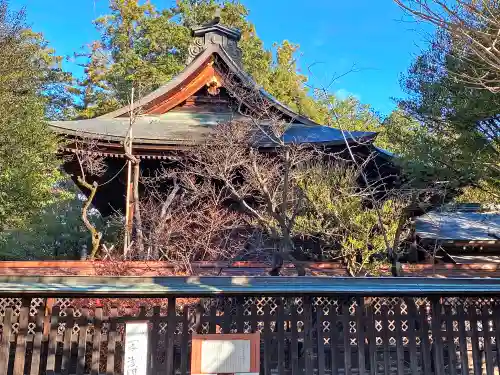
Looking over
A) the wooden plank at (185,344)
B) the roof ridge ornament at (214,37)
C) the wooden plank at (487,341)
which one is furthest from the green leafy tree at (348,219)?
the roof ridge ornament at (214,37)

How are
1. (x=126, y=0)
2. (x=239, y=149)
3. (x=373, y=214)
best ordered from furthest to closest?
(x=126, y=0) < (x=239, y=149) < (x=373, y=214)

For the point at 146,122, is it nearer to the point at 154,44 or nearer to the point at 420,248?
the point at 420,248

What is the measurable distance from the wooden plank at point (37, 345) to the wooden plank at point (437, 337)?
410cm

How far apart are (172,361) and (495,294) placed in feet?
10.9

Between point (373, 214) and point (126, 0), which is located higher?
point (126, 0)

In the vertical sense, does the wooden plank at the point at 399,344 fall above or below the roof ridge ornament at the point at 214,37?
below

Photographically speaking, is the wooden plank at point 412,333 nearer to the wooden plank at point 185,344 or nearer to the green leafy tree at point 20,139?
the wooden plank at point 185,344

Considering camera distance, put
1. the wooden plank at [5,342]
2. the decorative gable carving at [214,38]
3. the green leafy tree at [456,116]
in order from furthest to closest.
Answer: the decorative gable carving at [214,38]
the green leafy tree at [456,116]
the wooden plank at [5,342]

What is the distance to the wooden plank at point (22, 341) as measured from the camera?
4.01 metres

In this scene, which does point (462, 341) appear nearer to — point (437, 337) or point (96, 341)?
point (437, 337)

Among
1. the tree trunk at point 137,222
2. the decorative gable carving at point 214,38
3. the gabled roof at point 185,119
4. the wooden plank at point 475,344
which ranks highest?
the decorative gable carving at point 214,38

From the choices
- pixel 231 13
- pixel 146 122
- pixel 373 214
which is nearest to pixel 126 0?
pixel 231 13

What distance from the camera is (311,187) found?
294 inches

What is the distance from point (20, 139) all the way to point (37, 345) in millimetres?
5328
